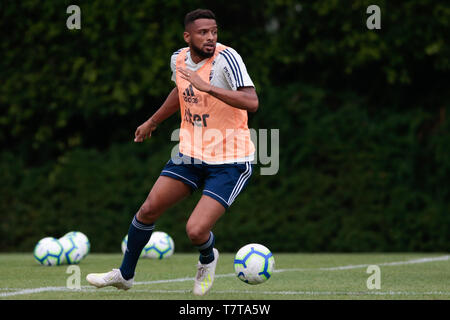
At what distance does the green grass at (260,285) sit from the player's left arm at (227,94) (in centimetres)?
136

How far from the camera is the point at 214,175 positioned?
6320 mm

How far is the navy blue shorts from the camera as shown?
20.5 feet

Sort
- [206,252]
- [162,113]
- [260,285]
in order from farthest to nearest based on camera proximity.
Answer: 1. [260,285]
2. [162,113]
3. [206,252]

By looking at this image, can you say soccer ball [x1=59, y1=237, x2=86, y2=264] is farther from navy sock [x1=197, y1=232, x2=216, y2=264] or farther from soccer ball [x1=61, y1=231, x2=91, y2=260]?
navy sock [x1=197, y1=232, x2=216, y2=264]

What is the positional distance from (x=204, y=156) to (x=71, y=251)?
3.38 metres

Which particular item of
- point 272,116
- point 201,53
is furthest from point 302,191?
point 201,53

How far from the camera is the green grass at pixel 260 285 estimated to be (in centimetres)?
614

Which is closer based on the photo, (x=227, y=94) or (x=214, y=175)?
(x=227, y=94)

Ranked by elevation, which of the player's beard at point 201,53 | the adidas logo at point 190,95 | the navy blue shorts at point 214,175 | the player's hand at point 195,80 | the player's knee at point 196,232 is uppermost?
the player's beard at point 201,53

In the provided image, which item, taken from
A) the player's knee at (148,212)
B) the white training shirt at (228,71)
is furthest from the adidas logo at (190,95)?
the player's knee at (148,212)

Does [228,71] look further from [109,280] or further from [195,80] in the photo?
[109,280]

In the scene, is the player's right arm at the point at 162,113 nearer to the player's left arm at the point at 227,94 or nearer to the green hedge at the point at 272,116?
the player's left arm at the point at 227,94

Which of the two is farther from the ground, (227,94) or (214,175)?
(227,94)
